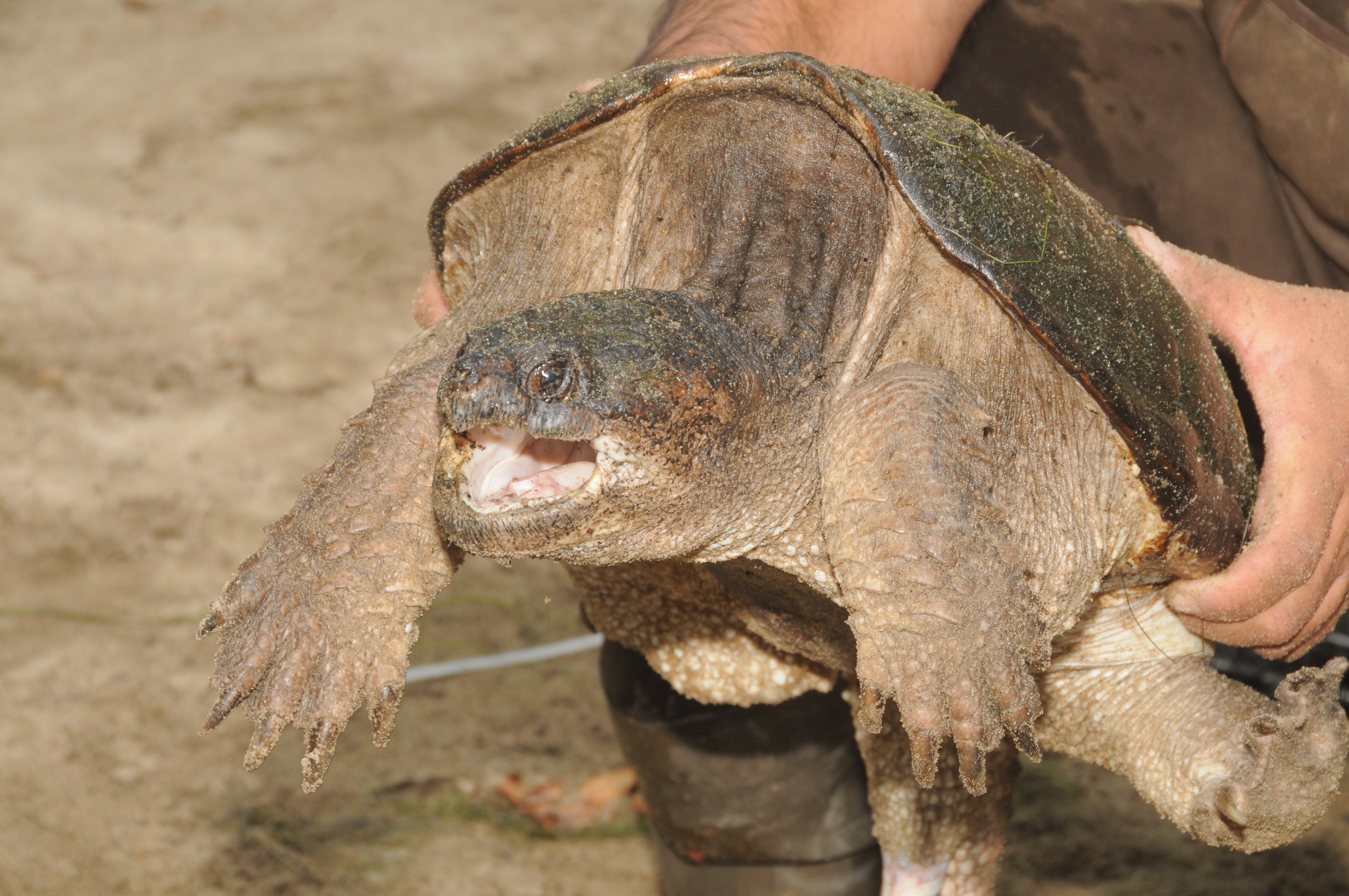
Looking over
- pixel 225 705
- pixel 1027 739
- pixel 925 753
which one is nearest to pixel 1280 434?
pixel 1027 739

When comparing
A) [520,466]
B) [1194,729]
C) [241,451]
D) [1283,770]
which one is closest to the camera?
[520,466]

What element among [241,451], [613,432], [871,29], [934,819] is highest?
[871,29]

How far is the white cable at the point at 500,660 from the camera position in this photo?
463 centimetres

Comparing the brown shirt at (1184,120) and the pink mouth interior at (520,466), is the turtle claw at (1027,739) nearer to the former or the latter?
the pink mouth interior at (520,466)

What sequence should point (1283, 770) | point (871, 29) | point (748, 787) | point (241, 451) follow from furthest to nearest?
point (241, 451), point (748, 787), point (871, 29), point (1283, 770)

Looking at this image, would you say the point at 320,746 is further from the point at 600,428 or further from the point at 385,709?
the point at 600,428

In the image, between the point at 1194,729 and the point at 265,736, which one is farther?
the point at 1194,729

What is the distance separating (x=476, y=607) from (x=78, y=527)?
184 centimetres

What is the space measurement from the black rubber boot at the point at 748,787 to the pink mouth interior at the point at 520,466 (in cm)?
155

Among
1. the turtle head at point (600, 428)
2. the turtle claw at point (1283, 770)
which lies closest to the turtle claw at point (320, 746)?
the turtle head at point (600, 428)

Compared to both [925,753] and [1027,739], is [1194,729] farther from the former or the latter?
[925,753]

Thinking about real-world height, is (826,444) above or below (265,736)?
above

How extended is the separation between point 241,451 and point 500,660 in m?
1.88

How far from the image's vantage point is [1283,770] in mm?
2293
